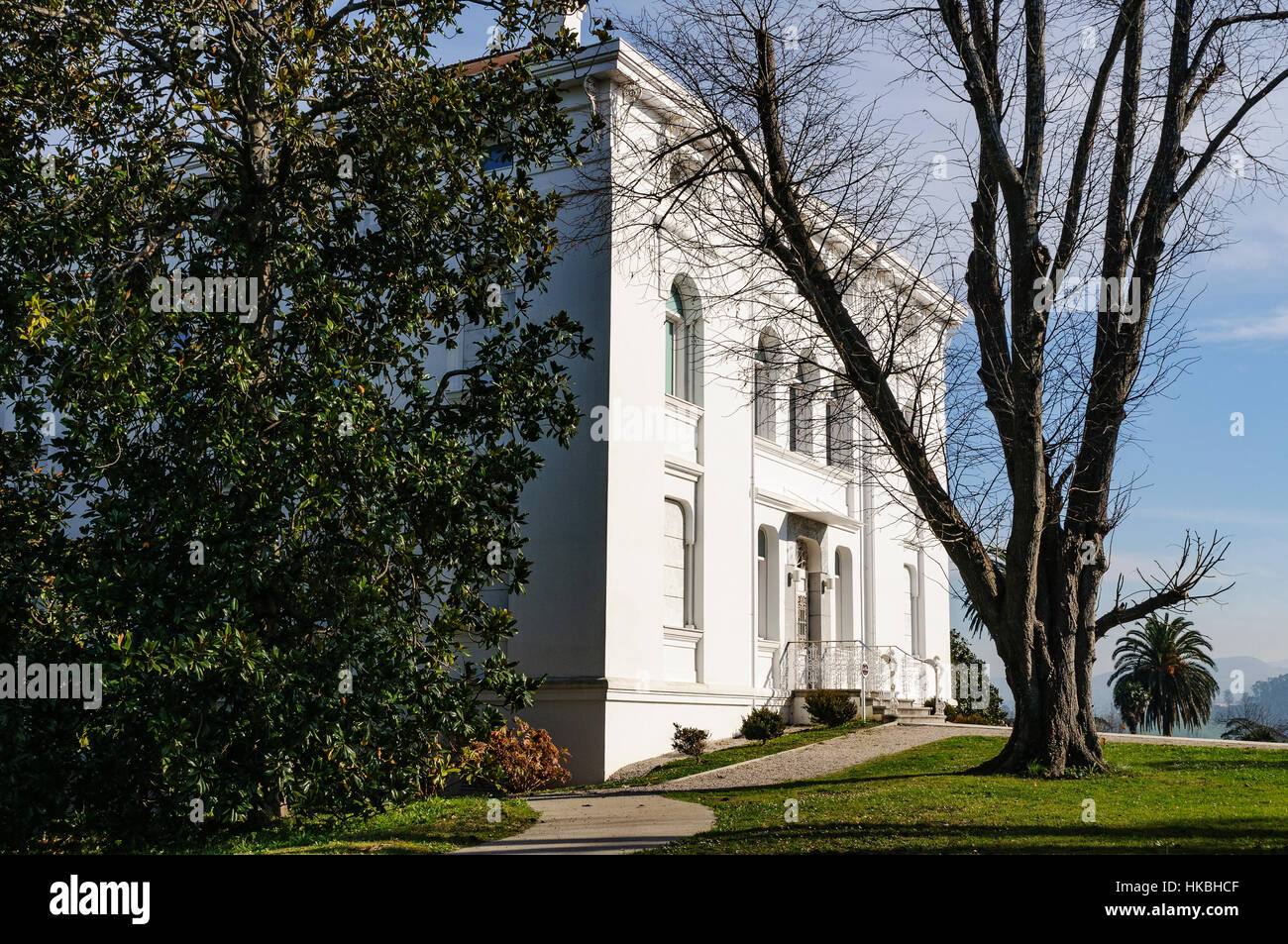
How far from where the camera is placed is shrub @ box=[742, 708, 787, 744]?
A: 2141cm

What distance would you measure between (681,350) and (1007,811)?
12.9 metres

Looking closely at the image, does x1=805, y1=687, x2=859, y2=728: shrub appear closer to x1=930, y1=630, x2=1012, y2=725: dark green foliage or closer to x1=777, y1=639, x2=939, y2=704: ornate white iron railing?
x1=777, y1=639, x2=939, y2=704: ornate white iron railing

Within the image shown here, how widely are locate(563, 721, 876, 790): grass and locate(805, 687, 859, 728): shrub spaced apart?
244 mm

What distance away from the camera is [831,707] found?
2327 centimetres

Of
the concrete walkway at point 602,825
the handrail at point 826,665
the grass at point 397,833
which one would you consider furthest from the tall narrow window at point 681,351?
the grass at point 397,833

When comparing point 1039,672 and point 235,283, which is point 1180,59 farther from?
point 235,283

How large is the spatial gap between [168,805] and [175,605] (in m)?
1.86

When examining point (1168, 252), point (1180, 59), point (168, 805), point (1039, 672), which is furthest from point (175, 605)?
point (1180, 59)

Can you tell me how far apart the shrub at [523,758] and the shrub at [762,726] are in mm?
4993

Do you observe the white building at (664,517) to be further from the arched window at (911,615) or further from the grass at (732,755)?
the arched window at (911,615)

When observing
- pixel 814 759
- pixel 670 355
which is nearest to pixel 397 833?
pixel 814 759

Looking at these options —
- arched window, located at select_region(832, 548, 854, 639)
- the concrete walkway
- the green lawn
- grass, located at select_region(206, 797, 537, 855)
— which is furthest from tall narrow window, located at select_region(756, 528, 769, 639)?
grass, located at select_region(206, 797, 537, 855)

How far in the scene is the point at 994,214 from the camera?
15438 millimetres

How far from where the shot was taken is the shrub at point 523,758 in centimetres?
1647
